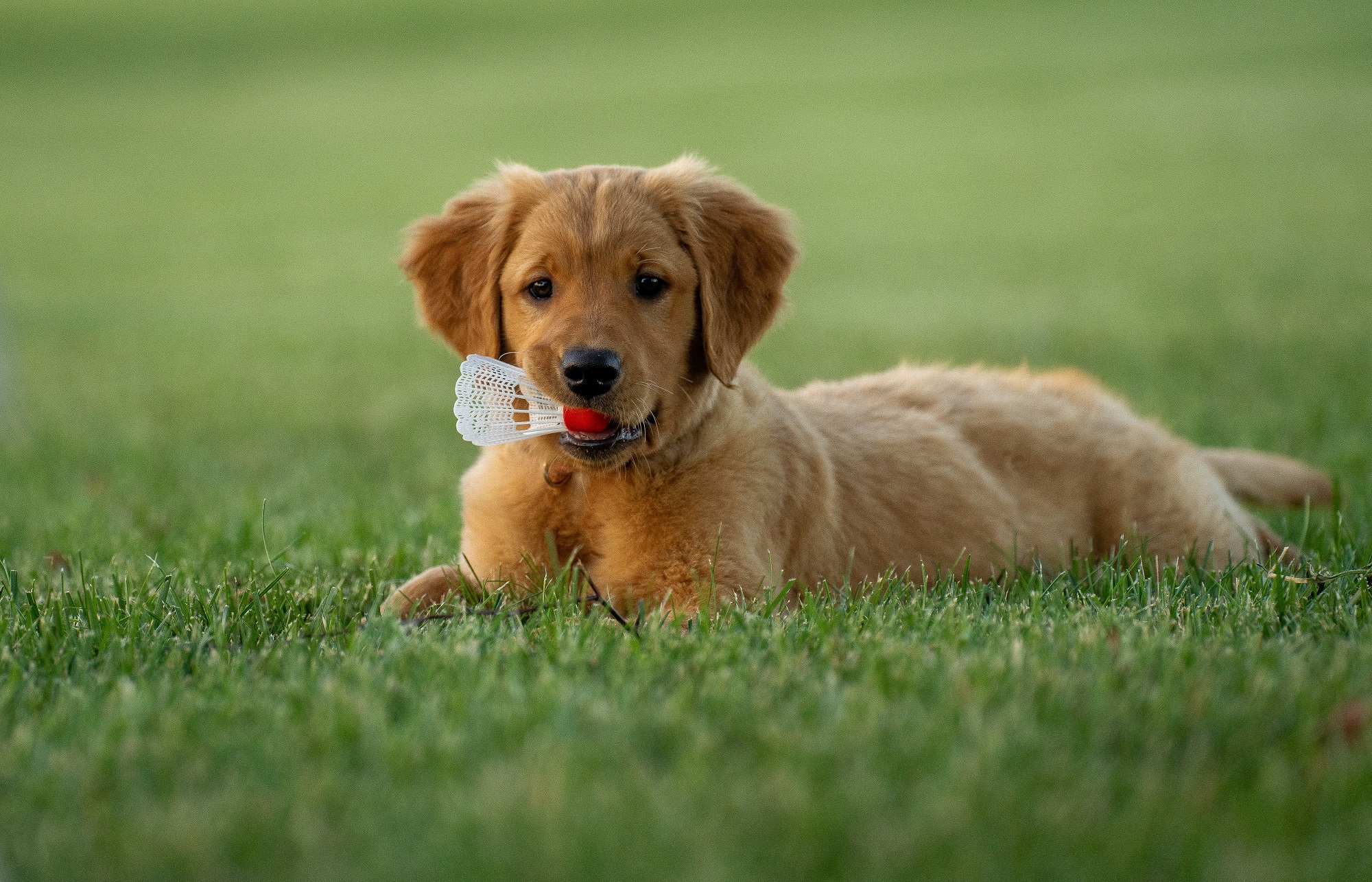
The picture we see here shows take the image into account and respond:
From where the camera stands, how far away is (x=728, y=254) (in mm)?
3926

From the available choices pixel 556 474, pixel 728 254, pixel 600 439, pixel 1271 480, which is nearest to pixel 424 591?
pixel 556 474

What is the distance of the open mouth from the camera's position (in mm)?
3518

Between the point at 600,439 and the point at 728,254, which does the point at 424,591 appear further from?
the point at 728,254

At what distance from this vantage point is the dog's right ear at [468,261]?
384 centimetres

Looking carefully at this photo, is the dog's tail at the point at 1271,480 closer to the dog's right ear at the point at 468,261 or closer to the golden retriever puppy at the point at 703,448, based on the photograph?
the golden retriever puppy at the point at 703,448

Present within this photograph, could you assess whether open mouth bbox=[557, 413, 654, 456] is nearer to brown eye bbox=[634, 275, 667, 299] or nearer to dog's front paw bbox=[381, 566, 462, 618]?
brown eye bbox=[634, 275, 667, 299]

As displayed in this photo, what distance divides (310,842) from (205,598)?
1492 millimetres

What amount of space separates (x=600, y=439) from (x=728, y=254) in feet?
2.49

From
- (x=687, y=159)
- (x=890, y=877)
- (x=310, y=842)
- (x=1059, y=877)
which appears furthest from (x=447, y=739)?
(x=687, y=159)

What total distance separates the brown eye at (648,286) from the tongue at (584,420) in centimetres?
39

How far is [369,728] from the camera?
7.75 feet

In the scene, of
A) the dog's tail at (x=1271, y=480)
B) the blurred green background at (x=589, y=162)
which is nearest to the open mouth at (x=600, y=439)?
the blurred green background at (x=589, y=162)

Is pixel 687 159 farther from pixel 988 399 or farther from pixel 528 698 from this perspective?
pixel 528 698

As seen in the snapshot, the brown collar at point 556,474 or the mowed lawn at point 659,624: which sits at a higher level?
the brown collar at point 556,474
